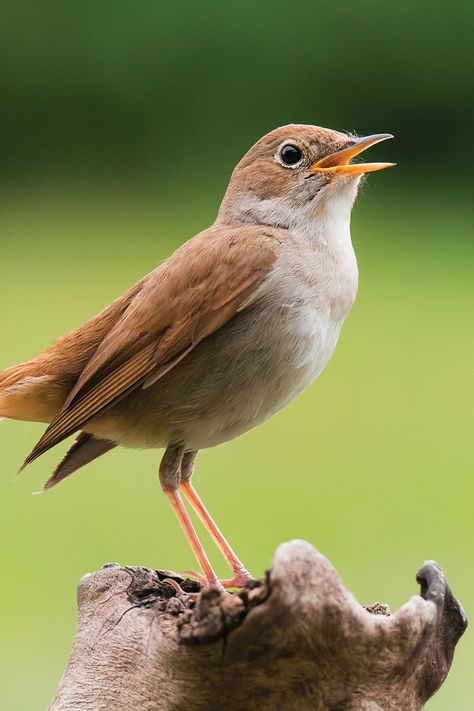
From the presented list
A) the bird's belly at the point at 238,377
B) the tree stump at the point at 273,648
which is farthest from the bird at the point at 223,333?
the tree stump at the point at 273,648

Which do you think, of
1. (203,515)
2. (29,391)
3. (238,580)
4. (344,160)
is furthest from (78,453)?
(344,160)

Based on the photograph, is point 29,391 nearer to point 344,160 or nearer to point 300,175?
point 300,175

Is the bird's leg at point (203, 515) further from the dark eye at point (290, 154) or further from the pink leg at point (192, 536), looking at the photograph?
the dark eye at point (290, 154)

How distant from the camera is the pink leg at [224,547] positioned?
312 centimetres

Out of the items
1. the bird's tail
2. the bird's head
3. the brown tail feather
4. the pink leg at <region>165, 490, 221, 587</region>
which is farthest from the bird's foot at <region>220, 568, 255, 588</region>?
the bird's head

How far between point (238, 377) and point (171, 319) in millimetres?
214

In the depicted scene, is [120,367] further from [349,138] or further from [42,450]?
[349,138]

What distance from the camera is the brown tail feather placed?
10.8ft

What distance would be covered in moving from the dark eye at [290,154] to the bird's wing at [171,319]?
27cm

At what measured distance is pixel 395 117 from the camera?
10109mm

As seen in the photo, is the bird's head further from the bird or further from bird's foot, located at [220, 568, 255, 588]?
bird's foot, located at [220, 568, 255, 588]

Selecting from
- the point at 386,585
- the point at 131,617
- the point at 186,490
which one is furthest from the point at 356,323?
the point at 131,617

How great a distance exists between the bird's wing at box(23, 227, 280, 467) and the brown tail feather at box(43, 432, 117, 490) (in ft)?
0.84

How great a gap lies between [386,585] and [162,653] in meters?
2.88
